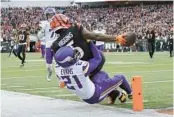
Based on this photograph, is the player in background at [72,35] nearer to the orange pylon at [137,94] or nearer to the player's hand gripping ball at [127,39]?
the player's hand gripping ball at [127,39]

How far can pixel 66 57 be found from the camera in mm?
8727

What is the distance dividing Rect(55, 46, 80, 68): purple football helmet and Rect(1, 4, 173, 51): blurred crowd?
43.1m

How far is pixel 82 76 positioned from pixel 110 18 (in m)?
53.6

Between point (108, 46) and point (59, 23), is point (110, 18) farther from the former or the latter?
point (59, 23)

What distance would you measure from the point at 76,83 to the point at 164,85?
495 cm

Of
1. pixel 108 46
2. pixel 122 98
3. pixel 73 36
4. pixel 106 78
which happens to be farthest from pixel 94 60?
pixel 108 46

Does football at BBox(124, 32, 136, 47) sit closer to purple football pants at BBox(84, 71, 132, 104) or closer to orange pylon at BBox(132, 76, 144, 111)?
orange pylon at BBox(132, 76, 144, 111)

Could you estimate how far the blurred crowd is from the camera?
5548 centimetres

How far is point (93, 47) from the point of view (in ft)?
30.7

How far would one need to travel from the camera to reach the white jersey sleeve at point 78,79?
8.92 metres

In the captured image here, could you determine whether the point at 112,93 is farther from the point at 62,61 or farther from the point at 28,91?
the point at 28,91

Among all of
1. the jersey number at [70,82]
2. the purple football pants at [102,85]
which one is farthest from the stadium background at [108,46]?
the jersey number at [70,82]

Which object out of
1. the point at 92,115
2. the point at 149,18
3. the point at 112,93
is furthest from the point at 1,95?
the point at 149,18

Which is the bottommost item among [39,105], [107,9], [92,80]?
[107,9]
